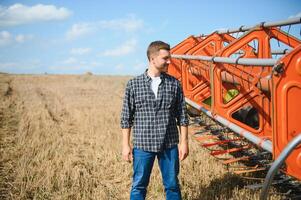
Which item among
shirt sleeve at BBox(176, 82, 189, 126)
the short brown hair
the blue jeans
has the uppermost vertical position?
the short brown hair

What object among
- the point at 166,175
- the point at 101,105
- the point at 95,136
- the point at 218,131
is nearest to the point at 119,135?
the point at 95,136

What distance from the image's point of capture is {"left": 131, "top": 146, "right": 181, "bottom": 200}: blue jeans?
10.5ft

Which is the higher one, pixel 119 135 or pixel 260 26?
pixel 260 26

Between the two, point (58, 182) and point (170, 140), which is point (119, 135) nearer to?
point (58, 182)

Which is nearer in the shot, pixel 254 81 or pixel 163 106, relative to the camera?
pixel 163 106

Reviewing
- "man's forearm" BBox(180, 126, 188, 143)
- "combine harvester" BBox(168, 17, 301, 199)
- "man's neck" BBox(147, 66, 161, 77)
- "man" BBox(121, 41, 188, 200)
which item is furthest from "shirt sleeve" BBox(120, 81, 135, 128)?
"combine harvester" BBox(168, 17, 301, 199)

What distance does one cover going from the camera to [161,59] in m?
3.10

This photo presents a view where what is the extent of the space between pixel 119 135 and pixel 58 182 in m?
2.81

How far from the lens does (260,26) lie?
505cm

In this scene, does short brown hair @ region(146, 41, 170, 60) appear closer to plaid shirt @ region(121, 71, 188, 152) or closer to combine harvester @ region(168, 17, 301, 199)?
plaid shirt @ region(121, 71, 188, 152)

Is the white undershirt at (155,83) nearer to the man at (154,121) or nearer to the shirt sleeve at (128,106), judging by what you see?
the man at (154,121)

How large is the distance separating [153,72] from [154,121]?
0.42 metres

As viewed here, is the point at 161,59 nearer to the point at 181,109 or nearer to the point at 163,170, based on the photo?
the point at 181,109

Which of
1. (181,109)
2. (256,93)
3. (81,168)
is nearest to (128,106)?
(181,109)
